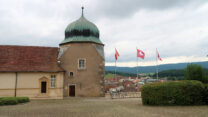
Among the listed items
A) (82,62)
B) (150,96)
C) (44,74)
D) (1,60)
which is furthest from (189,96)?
(1,60)

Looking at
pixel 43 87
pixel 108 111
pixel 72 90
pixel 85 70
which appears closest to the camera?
pixel 108 111

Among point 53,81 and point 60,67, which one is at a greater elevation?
point 60,67

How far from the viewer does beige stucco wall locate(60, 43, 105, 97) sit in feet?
84.6

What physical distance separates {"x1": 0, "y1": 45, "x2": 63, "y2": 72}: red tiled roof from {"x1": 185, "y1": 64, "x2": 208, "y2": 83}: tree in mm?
30810

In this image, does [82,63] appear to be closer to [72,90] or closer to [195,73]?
[72,90]

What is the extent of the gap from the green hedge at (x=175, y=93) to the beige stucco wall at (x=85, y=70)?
1139 centimetres

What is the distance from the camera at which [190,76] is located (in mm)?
41500

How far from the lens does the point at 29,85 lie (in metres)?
23.7

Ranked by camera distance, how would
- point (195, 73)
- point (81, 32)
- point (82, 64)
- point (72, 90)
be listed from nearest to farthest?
point (72, 90) → point (82, 64) → point (81, 32) → point (195, 73)

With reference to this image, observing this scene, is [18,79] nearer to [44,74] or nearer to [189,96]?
[44,74]

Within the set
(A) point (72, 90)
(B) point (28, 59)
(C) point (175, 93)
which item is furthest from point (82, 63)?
(C) point (175, 93)

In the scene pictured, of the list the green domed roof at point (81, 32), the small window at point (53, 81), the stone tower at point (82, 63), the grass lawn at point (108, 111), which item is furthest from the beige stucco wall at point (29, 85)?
the grass lawn at point (108, 111)

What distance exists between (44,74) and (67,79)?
3351 mm

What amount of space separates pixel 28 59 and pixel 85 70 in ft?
26.7
